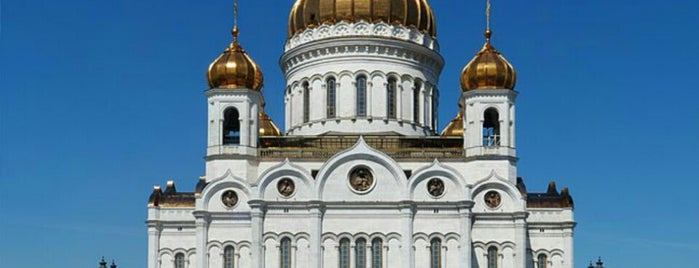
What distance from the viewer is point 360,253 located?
153 feet

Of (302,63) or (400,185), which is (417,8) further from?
(400,185)

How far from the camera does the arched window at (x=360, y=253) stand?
46.3m

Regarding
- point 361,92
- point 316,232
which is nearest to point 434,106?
point 361,92

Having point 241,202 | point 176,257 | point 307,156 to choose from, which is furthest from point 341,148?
point 176,257

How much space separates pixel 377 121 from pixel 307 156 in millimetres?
4522

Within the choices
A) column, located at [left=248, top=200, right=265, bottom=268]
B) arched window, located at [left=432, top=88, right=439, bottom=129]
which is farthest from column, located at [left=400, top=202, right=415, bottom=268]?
arched window, located at [left=432, top=88, right=439, bottom=129]

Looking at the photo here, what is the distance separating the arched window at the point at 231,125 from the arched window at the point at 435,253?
8.89 metres

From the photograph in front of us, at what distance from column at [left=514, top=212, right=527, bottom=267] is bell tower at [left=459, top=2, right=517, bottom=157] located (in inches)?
99.4

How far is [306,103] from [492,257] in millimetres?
11085

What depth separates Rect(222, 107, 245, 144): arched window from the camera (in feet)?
160

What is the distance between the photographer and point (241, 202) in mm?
47312

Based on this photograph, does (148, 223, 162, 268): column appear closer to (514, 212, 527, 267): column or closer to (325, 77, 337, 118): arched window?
(325, 77, 337, 118): arched window

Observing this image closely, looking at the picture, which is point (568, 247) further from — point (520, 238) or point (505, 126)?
point (505, 126)

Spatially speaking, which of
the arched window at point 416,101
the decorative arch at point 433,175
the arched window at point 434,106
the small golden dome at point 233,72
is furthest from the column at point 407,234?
the arched window at point 434,106
